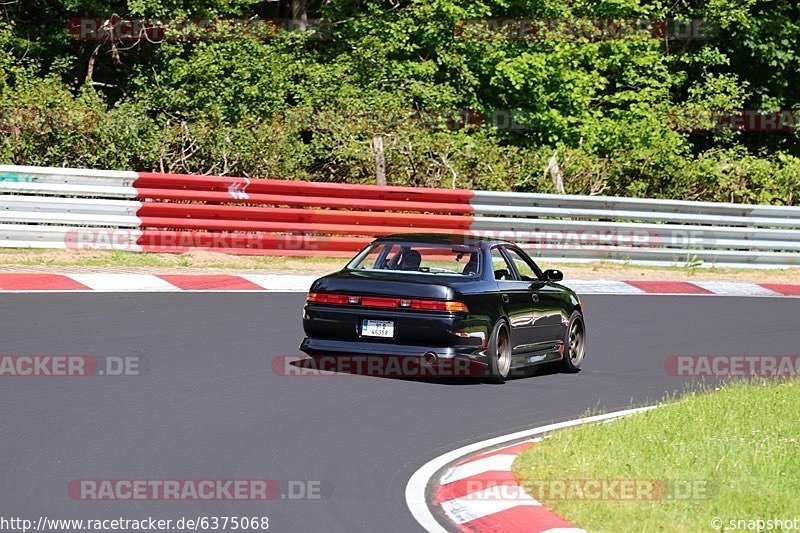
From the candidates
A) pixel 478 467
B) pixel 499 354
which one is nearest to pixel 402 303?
pixel 499 354

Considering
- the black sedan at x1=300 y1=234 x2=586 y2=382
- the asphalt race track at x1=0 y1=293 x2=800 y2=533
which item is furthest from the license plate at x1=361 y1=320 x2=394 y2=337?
the asphalt race track at x1=0 y1=293 x2=800 y2=533

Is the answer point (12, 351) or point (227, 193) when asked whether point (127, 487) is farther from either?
point (227, 193)

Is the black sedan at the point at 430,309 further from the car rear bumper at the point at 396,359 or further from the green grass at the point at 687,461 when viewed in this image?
the green grass at the point at 687,461

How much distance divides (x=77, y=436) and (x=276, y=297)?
8.13m

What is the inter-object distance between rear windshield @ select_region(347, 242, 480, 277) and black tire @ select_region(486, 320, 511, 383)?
1.88 feet

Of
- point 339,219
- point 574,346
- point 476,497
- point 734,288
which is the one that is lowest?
point 734,288

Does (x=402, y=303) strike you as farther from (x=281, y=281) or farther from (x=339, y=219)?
(x=339, y=219)

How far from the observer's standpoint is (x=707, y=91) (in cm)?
3344

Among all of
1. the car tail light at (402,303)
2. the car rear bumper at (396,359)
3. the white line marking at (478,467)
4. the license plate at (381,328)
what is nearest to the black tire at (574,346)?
the car rear bumper at (396,359)

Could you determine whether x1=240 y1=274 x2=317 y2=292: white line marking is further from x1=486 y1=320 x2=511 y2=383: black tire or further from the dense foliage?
x1=486 y1=320 x2=511 y2=383: black tire

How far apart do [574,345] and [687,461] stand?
506 cm

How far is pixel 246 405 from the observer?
11.0 m

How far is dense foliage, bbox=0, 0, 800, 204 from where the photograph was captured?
2317 cm

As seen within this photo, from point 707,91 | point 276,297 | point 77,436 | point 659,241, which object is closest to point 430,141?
point 659,241
